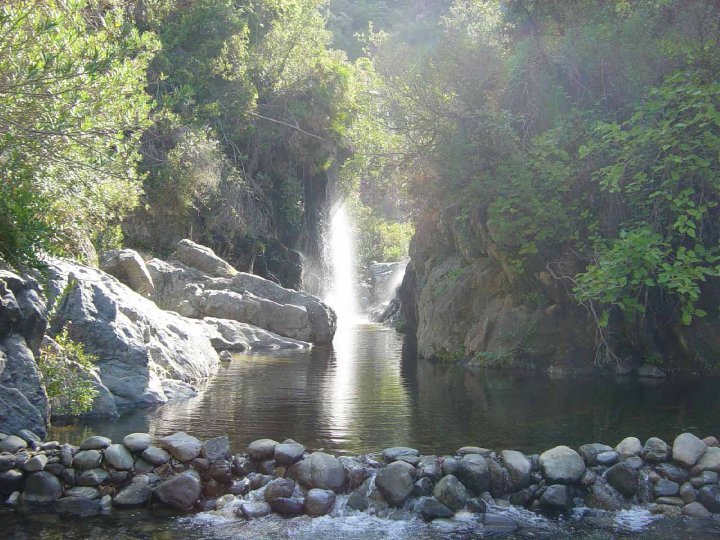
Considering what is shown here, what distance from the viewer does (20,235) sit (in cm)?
1009

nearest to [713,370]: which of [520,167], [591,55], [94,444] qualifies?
[520,167]

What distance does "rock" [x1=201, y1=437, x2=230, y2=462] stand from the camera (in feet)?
28.0

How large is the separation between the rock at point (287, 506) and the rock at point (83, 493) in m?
1.81

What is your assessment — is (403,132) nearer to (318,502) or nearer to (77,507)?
(318,502)

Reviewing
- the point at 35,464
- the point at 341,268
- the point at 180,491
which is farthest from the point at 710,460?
the point at 341,268

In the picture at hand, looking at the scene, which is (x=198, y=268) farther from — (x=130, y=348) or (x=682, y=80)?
(x=682, y=80)

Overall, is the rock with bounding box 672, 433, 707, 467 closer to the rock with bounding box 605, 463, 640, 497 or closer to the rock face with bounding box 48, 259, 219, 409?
the rock with bounding box 605, 463, 640, 497

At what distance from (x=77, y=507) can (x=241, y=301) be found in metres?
15.0

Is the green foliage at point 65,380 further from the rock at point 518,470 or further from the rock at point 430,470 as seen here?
the rock at point 518,470

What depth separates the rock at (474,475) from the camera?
27.1 feet

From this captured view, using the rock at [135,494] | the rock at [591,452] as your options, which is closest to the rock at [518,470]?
the rock at [591,452]

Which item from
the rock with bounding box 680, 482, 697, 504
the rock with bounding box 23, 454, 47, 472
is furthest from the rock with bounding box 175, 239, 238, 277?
the rock with bounding box 680, 482, 697, 504

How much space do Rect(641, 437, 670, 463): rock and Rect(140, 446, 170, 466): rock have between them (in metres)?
5.32

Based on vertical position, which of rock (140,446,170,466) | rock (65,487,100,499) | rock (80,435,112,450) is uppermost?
→ rock (80,435,112,450)
